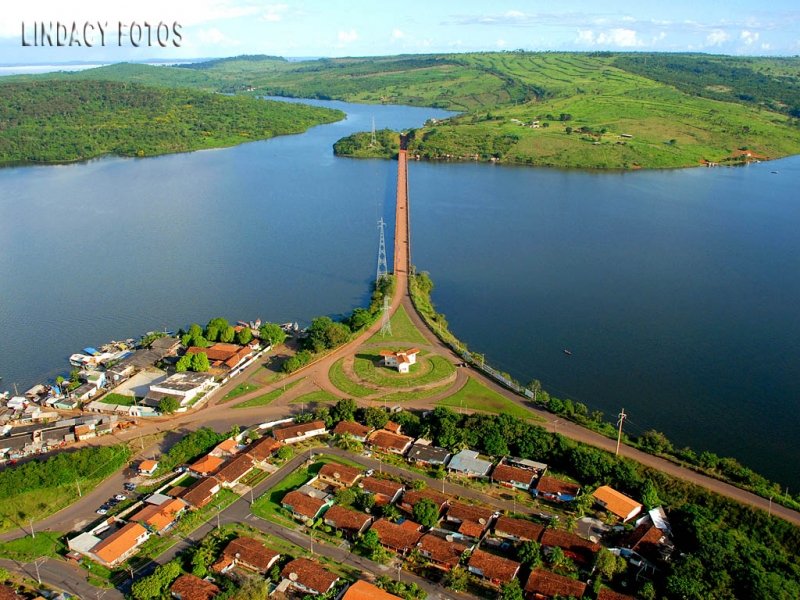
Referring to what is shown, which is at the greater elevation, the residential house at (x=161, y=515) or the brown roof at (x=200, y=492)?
the brown roof at (x=200, y=492)

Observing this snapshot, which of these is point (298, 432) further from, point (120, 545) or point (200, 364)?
point (200, 364)

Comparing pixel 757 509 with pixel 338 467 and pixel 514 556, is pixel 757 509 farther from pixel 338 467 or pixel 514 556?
pixel 338 467

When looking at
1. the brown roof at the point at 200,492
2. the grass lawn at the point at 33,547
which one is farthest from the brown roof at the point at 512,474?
the grass lawn at the point at 33,547

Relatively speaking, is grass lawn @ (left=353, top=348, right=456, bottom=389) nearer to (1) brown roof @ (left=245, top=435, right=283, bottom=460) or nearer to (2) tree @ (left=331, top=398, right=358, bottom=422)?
(2) tree @ (left=331, top=398, right=358, bottom=422)

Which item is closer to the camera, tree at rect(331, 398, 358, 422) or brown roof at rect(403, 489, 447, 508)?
brown roof at rect(403, 489, 447, 508)

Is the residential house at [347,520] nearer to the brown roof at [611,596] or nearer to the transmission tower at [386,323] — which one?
the brown roof at [611,596]

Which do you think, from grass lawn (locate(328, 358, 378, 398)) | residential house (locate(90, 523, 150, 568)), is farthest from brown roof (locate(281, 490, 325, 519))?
Answer: grass lawn (locate(328, 358, 378, 398))

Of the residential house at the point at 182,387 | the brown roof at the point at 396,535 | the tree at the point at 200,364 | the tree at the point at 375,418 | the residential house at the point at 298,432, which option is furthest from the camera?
the tree at the point at 200,364

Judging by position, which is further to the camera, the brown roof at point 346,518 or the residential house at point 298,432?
the residential house at point 298,432
